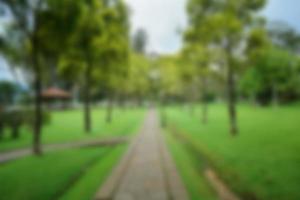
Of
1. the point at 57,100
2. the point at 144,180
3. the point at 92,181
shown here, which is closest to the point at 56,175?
the point at 92,181

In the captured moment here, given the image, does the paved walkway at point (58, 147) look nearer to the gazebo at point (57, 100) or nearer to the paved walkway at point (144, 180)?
the paved walkway at point (144, 180)

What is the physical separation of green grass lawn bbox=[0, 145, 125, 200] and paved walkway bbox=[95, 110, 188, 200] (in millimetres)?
372

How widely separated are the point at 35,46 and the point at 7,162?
3.99m

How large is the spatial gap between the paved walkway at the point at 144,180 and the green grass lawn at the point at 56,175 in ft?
1.22

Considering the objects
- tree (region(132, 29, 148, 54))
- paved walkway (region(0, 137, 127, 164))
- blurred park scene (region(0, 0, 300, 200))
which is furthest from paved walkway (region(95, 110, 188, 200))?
tree (region(132, 29, 148, 54))

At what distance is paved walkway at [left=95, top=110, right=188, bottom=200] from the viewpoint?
20.1 feet

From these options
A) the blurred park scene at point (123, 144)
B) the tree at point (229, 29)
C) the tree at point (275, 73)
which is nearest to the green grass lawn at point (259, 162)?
the blurred park scene at point (123, 144)

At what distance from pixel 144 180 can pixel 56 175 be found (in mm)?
2415

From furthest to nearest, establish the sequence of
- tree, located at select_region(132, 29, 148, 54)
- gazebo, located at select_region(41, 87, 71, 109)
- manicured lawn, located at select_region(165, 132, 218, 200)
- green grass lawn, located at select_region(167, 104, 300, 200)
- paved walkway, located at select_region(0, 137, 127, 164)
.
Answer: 1. tree, located at select_region(132, 29, 148, 54)
2. gazebo, located at select_region(41, 87, 71, 109)
3. paved walkway, located at select_region(0, 137, 127, 164)
4. green grass lawn, located at select_region(167, 104, 300, 200)
5. manicured lawn, located at select_region(165, 132, 218, 200)

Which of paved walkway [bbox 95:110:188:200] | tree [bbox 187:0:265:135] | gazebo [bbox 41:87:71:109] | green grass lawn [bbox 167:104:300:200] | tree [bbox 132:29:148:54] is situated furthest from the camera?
tree [bbox 132:29:148:54]

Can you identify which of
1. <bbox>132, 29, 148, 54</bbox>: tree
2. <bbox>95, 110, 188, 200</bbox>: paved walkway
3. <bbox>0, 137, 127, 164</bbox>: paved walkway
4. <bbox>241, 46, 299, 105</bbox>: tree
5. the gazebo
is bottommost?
<bbox>0, 137, 127, 164</bbox>: paved walkway

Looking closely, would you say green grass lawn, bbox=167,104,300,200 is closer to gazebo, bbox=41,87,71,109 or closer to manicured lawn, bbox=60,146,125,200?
manicured lawn, bbox=60,146,125,200

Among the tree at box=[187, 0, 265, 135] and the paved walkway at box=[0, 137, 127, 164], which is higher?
the tree at box=[187, 0, 265, 135]

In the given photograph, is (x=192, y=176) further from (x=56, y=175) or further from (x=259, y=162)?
(x=56, y=175)
